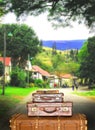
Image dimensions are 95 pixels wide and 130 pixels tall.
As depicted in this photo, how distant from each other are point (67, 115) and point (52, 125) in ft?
2.08

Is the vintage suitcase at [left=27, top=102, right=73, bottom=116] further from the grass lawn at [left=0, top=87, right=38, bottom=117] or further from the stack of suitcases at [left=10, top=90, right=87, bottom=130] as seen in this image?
the grass lawn at [left=0, top=87, right=38, bottom=117]

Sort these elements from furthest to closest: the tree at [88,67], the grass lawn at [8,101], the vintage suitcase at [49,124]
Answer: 1. the tree at [88,67]
2. the grass lawn at [8,101]
3. the vintage suitcase at [49,124]

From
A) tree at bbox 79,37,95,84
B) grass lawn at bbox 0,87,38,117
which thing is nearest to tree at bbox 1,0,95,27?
grass lawn at bbox 0,87,38,117

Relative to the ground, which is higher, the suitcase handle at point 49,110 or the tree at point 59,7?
the tree at point 59,7

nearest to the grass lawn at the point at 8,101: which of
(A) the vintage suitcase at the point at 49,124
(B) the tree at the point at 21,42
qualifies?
(A) the vintage suitcase at the point at 49,124

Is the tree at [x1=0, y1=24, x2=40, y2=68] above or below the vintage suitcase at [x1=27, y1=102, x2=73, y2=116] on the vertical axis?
above

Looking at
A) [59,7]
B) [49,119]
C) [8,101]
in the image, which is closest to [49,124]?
[49,119]

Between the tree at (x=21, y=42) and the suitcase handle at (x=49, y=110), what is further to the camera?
the tree at (x=21, y=42)

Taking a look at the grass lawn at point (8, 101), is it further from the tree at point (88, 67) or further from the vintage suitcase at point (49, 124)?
the tree at point (88, 67)

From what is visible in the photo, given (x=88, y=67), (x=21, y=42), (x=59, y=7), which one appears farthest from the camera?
(x=21, y=42)

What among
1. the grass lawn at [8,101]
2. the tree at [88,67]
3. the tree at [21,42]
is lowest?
the grass lawn at [8,101]

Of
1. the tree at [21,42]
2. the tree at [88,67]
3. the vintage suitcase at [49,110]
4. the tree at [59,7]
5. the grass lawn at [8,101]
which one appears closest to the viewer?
the vintage suitcase at [49,110]

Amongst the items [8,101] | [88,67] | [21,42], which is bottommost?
[8,101]

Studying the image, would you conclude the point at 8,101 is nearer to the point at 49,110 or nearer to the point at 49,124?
the point at 49,110
